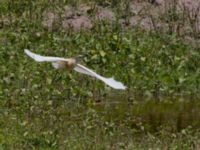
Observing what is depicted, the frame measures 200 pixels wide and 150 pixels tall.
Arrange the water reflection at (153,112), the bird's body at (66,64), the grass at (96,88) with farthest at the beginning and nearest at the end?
the water reflection at (153,112), the grass at (96,88), the bird's body at (66,64)

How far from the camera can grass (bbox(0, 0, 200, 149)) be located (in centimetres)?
1020

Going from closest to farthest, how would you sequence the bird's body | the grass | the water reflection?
the bird's body
the grass
the water reflection

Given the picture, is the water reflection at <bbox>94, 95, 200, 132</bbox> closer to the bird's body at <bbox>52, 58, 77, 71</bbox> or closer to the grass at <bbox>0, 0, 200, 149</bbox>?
the grass at <bbox>0, 0, 200, 149</bbox>

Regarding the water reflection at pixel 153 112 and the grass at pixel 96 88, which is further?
the water reflection at pixel 153 112

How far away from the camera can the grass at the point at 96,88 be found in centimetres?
1020

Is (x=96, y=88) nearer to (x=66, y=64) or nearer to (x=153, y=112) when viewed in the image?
(x=153, y=112)

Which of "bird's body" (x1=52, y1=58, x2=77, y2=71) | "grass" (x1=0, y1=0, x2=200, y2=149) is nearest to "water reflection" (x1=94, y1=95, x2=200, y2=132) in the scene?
"grass" (x1=0, y1=0, x2=200, y2=149)

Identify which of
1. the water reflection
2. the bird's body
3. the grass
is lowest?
the water reflection

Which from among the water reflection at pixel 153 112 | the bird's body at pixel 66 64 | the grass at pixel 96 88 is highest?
the bird's body at pixel 66 64

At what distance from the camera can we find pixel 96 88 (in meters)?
13.6

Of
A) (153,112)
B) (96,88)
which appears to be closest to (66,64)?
(153,112)

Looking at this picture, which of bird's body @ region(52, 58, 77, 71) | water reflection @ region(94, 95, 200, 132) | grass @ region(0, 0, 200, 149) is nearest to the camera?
bird's body @ region(52, 58, 77, 71)

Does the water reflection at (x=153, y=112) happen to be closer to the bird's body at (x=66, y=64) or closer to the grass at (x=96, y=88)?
the grass at (x=96, y=88)

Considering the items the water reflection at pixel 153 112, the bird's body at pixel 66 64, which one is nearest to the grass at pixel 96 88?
the water reflection at pixel 153 112
